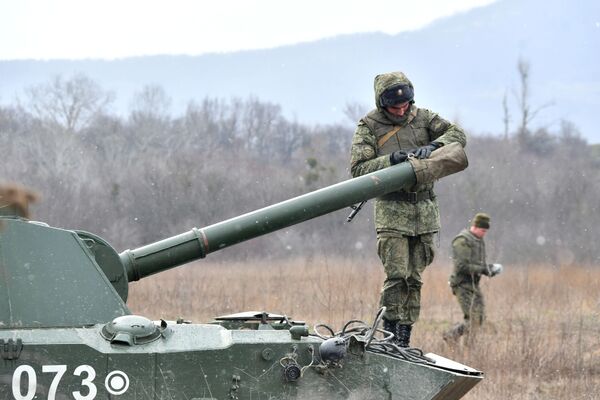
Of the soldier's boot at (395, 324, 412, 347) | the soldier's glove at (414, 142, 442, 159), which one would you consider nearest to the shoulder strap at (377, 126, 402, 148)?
the soldier's glove at (414, 142, 442, 159)

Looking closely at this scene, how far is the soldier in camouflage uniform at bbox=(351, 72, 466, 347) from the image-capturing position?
826 centimetres

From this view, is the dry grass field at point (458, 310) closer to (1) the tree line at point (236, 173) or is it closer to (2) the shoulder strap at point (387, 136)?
(1) the tree line at point (236, 173)

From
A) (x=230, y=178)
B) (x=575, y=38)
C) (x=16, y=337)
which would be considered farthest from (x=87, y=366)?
(x=575, y=38)

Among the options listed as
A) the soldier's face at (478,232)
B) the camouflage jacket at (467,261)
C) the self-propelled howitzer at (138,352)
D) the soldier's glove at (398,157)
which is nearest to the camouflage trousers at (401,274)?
the soldier's glove at (398,157)

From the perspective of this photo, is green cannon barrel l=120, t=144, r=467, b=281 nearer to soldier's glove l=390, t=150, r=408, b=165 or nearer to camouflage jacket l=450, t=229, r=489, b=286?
soldier's glove l=390, t=150, r=408, b=165

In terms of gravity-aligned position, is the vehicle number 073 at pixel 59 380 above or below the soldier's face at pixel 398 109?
below

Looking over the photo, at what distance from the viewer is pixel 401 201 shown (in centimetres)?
830

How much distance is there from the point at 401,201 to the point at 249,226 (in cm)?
132

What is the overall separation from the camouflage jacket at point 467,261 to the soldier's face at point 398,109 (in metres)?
5.70

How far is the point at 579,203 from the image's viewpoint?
20625 millimetres

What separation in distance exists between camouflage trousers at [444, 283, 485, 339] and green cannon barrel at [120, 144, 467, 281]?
15.1 ft

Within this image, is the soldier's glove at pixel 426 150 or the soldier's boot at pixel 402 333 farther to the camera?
the soldier's boot at pixel 402 333

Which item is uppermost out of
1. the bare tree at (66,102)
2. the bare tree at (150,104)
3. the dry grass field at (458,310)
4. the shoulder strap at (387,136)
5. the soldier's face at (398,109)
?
the bare tree at (150,104)

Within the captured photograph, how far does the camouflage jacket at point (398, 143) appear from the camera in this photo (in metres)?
8.28
